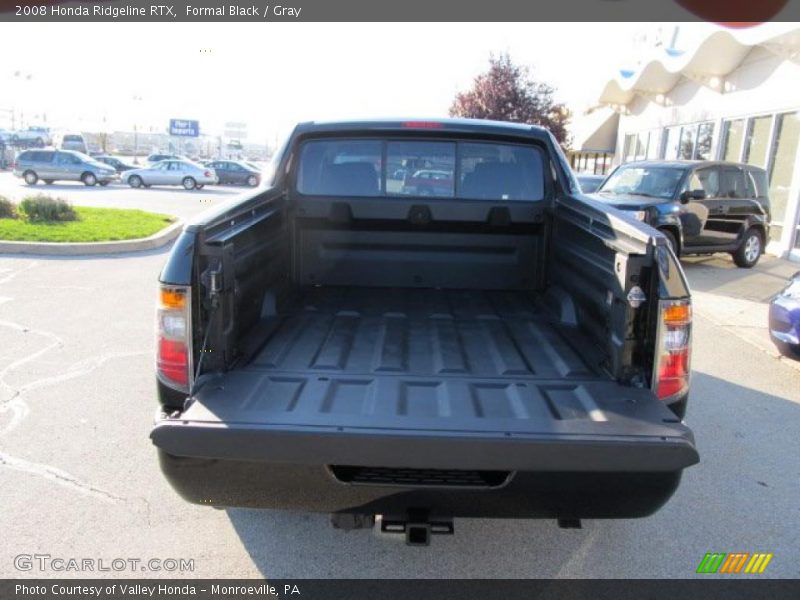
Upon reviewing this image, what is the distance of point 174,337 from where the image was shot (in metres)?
2.56

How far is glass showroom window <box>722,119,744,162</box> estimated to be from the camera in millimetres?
15744

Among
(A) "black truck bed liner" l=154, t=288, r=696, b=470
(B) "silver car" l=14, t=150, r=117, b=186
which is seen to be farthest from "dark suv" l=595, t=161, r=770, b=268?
(B) "silver car" l=14, t=150, r=117, b=186

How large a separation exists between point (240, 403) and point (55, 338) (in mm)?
4456

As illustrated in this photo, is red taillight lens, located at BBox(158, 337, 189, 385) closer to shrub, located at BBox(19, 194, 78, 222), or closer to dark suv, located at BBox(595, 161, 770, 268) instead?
dark suv, located at BBox(595, 161, 770, 268)

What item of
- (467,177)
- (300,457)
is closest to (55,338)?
(467,177)

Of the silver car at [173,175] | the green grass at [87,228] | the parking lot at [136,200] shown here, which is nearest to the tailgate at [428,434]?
the green grass at [87,228]

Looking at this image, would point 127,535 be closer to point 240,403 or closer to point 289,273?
point 240,403

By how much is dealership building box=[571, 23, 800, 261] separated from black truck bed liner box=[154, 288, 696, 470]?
1247cm

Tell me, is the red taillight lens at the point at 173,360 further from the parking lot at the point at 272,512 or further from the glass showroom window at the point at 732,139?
the glass showroom window at the point at 732,139

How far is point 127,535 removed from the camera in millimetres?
3029

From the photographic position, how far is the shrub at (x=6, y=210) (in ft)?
44.2

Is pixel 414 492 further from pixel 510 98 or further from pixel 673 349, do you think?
pixel 510 98

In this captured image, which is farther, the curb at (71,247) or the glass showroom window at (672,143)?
the glass showroom window at (672,143)

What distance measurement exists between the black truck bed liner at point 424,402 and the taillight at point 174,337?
16cm
